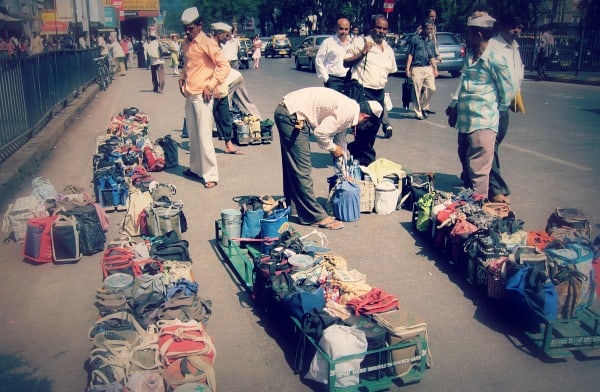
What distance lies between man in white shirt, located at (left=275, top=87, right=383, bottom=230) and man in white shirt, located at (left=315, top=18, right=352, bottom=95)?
12.9ft

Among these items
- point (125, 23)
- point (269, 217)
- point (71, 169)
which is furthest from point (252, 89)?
point (125, 23)

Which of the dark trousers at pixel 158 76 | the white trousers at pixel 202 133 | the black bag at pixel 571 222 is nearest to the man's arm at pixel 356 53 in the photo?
the white trousers at pixel 202 133

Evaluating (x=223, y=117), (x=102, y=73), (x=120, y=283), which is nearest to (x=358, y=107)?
(x=120, y=283)

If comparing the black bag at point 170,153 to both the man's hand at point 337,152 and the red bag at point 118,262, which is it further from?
the red bag at point 118,262

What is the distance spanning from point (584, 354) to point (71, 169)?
8634 millimetres

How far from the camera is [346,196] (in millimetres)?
6934

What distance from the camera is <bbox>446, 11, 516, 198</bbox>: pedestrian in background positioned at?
683 centimetres

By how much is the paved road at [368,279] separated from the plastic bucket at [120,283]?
11.6 inches

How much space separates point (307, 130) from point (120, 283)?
271 centimetres

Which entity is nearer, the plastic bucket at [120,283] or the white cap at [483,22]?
the plastic bucket at [120,283]

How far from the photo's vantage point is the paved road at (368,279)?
4105mm

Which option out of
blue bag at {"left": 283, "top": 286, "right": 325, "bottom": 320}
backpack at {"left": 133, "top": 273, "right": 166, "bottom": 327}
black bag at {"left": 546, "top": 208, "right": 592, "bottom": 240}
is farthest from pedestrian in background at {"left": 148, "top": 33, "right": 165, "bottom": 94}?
blue bag at {"left": 283, "top": 286, "right": 325, "bottom": 320}

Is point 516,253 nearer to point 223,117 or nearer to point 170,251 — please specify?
point 170,251

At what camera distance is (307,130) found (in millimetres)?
6551
